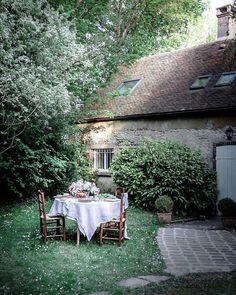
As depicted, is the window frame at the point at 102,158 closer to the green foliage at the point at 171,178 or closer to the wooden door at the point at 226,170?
the green foliage at the point at 171,178

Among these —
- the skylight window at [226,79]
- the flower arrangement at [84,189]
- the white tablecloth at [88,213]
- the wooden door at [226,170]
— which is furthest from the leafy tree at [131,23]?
the white tablecloth at [88,213]

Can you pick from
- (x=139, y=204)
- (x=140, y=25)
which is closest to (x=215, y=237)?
(x=139, y=204)

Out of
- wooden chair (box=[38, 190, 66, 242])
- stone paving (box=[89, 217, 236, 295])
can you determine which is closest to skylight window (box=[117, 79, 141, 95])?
stone paving (box=[89, 217, 236, 295])

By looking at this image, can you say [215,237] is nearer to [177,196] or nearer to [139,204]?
[177,196]

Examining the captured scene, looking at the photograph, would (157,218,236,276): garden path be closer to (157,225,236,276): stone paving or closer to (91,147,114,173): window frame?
(157,225,236,276): stone paving

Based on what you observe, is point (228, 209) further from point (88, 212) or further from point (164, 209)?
point (88, 212)

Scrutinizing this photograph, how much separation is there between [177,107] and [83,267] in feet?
29.5

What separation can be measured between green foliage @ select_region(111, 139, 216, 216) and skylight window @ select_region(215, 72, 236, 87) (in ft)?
9.45

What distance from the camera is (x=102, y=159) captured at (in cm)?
1709

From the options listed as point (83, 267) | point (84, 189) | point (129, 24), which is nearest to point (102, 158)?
point (84, 189)

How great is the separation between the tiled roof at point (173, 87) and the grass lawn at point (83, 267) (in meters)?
6.11

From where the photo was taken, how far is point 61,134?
46.4ft

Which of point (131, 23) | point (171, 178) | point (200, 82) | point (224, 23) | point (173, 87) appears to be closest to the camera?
point (171, 178)

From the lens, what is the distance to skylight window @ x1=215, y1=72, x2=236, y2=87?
1422 centimetres
